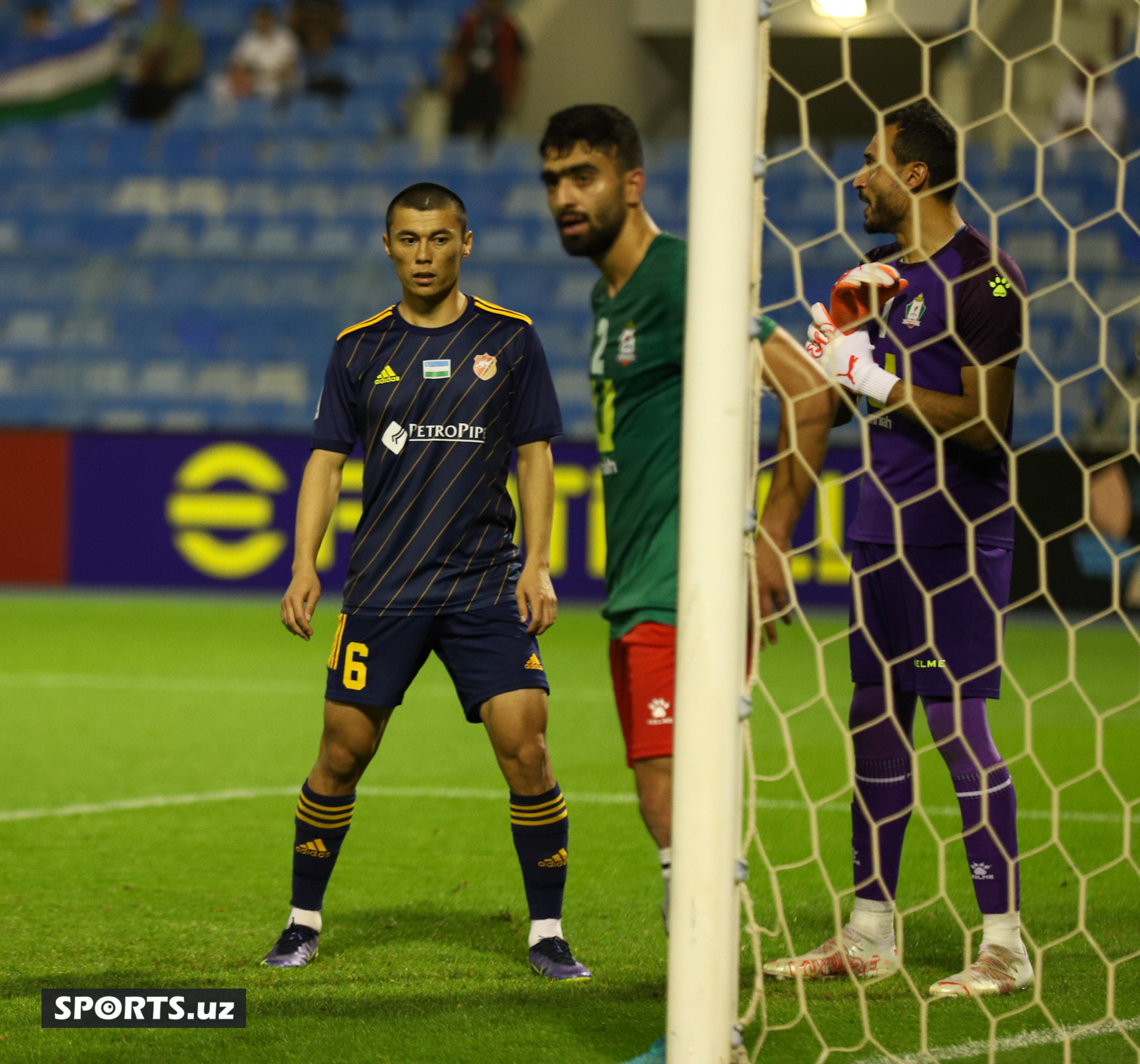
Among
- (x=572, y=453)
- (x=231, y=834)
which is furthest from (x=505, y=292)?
(x=231, y=834)

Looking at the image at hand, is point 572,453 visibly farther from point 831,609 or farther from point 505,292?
point 505,292

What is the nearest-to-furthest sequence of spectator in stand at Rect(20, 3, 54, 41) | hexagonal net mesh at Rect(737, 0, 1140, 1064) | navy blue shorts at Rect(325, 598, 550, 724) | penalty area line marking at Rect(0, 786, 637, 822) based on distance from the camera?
1. hexagonal net mesh at Rect(737, 0, 1140, 1064)
2. navy blue shorts at Rect(325, 598, 550, 724)
3. penalty area line marking at Rect(0, 786, 637, 822)
4. spectator in stand at Rect(20, 3, 54, 41)

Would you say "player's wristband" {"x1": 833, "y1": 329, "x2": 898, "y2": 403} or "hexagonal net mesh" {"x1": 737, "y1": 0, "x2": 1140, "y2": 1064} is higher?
"player's wristband" {"x1": 833, "y1": 329, "x2": 898, "y2": 403}

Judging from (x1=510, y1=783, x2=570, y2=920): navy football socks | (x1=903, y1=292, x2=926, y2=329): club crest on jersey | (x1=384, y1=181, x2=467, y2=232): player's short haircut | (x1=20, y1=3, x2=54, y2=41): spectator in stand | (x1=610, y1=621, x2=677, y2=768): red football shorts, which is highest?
(x1=20, y1=3, x2=54, y2=41): spectator in stand

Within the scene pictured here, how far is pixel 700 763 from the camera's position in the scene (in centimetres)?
252

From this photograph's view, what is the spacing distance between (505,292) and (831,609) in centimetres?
500

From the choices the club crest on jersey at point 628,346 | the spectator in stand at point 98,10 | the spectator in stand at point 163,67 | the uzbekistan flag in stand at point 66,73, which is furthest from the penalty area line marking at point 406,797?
the spectator in stand at point 98,10

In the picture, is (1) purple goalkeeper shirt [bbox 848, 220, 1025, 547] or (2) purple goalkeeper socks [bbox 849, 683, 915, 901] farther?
(2) purple goalkeeper socks [bbox 849, 683, 915, 901]

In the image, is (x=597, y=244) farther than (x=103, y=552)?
No

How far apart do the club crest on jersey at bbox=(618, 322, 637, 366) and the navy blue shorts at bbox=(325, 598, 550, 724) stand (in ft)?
2.24

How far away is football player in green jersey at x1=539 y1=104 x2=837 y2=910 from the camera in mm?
2959

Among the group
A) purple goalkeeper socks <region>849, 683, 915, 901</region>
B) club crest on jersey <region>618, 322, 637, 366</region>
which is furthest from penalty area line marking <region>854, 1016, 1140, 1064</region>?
club crest on jersey <region>618, 322, 637, 366</region>

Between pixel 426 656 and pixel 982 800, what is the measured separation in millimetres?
1214

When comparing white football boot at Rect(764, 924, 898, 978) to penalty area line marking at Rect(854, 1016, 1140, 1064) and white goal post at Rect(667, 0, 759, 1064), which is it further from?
white goal post at Rect(667, 0, 759, 1064)
